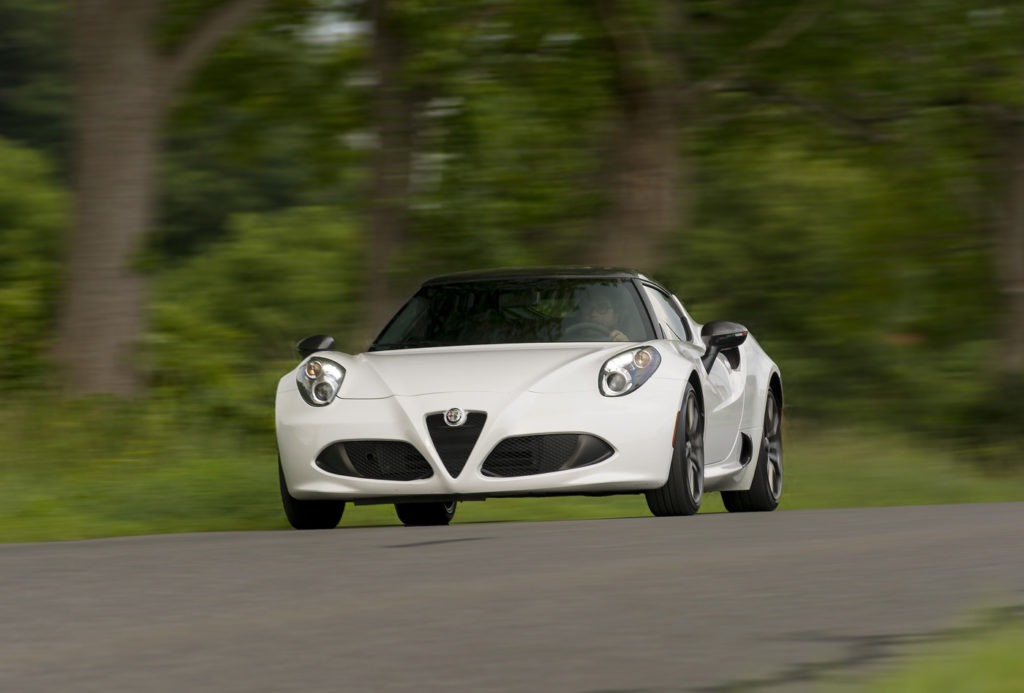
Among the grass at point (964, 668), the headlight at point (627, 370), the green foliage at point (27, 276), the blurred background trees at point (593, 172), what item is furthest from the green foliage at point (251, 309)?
the grass at point (964, 668)

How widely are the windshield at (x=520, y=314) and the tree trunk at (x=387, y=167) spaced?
6407mm

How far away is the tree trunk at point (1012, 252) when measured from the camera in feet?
72.2

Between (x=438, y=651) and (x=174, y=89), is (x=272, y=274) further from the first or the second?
(x=438, y=651)

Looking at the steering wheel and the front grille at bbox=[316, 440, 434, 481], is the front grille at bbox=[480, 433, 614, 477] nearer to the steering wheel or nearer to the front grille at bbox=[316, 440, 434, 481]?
the front grille at bbox=[316, 440, 434, 481]

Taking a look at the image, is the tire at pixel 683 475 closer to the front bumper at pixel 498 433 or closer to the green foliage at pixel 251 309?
the front bumper at pixel 498 433

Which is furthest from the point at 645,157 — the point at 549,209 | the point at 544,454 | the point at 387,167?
the point at 544,454

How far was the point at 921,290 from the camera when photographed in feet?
76.2

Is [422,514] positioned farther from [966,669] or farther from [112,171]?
[966,669]

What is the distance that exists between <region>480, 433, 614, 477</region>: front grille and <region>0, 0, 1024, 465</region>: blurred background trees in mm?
5924

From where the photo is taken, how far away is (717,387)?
397 inches

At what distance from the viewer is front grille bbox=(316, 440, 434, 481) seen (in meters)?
8.70

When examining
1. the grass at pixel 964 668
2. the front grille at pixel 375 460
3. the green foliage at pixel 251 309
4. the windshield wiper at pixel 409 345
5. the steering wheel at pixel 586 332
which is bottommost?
the green foliage at pixel 251 309

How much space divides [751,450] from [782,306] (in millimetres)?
13694

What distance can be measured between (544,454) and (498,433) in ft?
0.83
